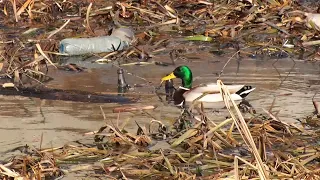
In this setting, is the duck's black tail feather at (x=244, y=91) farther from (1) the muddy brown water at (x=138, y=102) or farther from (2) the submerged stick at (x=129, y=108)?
(2) the submerged stick at (x=129, y=108)

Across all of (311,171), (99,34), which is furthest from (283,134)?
Result: (99,34)

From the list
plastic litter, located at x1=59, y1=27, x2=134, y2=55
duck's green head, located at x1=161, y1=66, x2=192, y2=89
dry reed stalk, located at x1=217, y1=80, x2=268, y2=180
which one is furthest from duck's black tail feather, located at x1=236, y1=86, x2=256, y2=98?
dry reed stalk, located at x1=217, y1=80, x2=268, y2=180

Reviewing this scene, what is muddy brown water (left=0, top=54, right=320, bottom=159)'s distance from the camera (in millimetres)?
8789

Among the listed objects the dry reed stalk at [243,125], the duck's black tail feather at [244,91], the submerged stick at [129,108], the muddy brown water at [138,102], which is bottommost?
the muddy brown water at [138,102]

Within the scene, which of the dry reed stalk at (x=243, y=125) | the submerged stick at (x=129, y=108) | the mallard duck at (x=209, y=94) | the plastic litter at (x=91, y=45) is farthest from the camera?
the plastic litter at (x=91, y=45)

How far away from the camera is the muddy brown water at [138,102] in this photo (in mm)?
8789

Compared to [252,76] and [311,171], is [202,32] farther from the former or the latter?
[311,171]

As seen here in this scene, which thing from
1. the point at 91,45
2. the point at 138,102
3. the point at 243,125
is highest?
the point at 243,125

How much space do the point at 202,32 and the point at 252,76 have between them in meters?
2.34

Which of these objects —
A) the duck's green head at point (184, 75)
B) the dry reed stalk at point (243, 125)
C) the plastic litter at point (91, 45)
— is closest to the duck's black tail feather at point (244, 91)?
the duck's green head at point (184, 75)

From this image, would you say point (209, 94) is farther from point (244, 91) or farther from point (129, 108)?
point (129, 108)

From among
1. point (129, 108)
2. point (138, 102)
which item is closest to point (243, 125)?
point (129, 108)

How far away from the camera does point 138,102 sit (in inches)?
396

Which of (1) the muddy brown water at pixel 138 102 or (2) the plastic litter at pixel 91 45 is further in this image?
(2) the plastic litter at pixel 91 45
